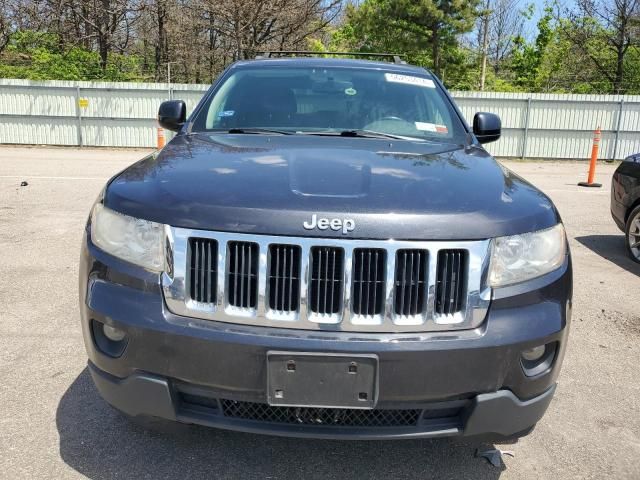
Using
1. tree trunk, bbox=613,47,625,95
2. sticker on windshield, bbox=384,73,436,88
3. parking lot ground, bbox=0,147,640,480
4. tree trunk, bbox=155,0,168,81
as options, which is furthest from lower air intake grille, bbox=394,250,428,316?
tree trunk, bbox=613,47,625,95

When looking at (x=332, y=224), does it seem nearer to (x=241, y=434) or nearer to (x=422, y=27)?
(x=241, y=434)

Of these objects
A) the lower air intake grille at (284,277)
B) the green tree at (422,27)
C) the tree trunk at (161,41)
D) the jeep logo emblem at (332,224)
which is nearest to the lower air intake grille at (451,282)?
the jeep logo emblem at (332,224)

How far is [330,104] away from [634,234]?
435cm

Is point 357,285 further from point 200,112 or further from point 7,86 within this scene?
point 7,86

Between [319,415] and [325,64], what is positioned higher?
[325,64]

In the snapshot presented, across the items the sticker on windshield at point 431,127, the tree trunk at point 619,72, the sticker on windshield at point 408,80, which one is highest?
the tree trunk at point 619,72

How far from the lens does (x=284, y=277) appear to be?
2.04 m

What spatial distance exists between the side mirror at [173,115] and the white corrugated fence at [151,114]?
1612cm

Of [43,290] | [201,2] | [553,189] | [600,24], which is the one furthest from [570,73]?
[43,290]

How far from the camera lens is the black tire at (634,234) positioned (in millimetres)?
6320

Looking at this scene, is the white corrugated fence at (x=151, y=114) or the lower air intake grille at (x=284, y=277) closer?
the lower air intake grille at (x=284, y=277)

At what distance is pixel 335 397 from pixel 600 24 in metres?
37.7

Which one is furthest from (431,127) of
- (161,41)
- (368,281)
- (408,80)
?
(161,41)

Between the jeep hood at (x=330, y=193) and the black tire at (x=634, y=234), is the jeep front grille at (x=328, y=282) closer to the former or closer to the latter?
the jeep hood at (x=330, y=193)
